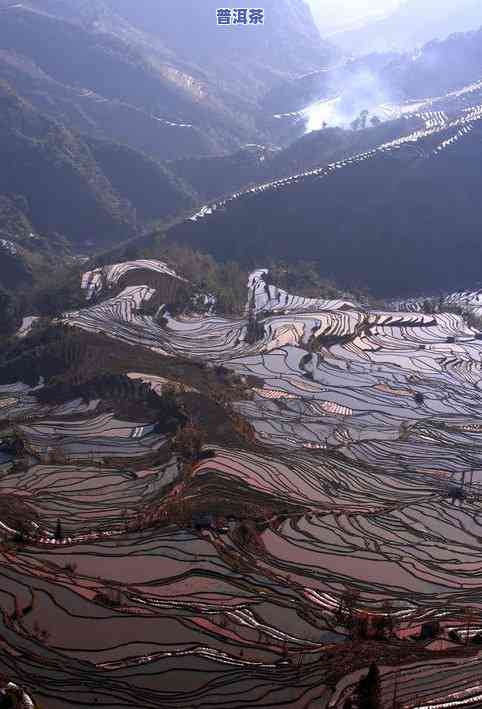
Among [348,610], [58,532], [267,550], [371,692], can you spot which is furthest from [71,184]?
[371,692]

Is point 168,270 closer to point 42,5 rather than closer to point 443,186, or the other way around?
point 443,186

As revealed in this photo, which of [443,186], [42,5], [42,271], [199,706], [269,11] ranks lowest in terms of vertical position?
[199,706]

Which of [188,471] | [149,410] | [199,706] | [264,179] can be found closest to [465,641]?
[199,706]

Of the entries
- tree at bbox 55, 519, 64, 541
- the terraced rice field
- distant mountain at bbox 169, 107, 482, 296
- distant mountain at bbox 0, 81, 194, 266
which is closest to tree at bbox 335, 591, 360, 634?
the terraced rice field

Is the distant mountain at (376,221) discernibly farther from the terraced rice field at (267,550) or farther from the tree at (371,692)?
the tree at (371,692)

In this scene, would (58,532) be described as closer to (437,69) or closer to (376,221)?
(376,221)

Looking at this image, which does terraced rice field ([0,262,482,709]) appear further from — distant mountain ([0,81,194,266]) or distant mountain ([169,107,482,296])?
distant mountain ([0,81,194,266])

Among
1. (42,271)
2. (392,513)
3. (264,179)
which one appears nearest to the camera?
(392,513)
